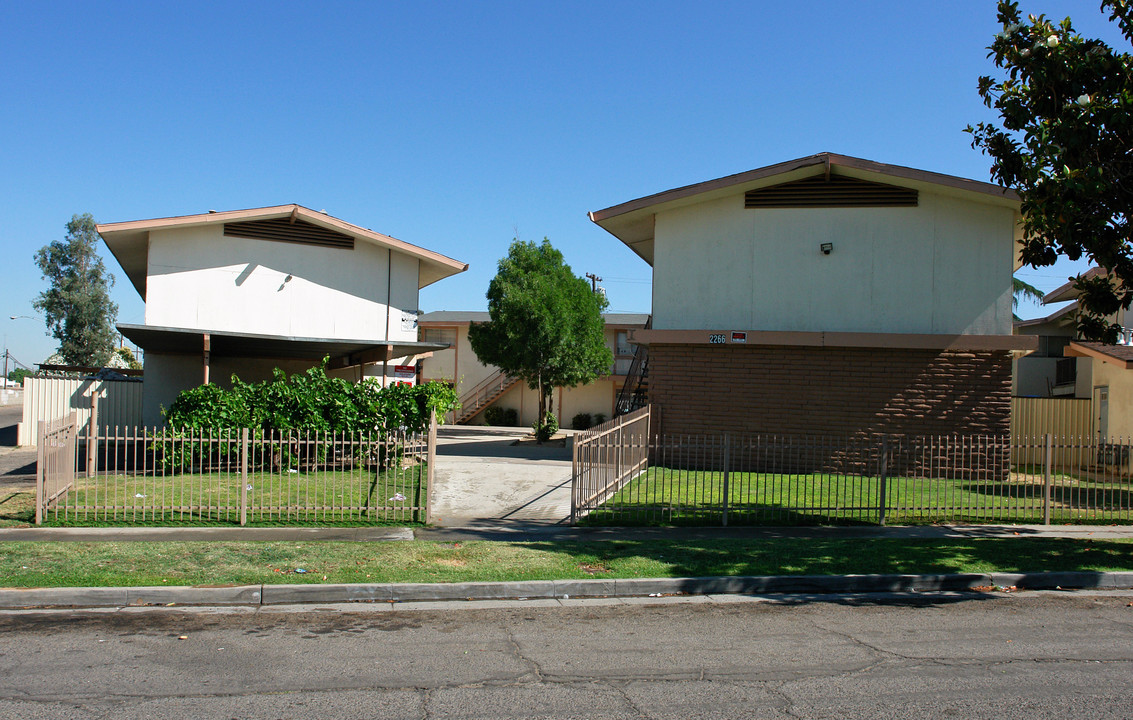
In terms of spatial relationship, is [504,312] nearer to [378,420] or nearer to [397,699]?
[378,420]

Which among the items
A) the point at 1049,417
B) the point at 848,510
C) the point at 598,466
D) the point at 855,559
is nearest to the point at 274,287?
the point at 598,466

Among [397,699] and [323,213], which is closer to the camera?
[397,699]

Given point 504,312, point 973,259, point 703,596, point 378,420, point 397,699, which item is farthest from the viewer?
point 504,312

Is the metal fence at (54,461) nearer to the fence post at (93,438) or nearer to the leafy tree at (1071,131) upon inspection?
the fence post at (93,438)

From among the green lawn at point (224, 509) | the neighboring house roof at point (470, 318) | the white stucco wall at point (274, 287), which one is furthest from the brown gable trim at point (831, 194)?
the neighboring house roof at point (470, 318)

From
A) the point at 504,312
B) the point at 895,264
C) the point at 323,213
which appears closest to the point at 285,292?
the point at 323,213

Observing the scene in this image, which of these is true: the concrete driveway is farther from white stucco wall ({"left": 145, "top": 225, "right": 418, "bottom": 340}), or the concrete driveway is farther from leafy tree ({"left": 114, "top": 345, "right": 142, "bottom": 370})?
leafy tree ({"left": 114, "top": 345, "right": 142, "bottom": 370})

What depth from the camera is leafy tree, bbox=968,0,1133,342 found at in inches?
407

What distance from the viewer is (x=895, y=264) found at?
59.6 ft

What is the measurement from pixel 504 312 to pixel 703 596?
20.0 meters

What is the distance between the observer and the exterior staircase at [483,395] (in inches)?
1626

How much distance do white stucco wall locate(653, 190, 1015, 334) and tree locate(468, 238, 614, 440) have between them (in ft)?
29.0

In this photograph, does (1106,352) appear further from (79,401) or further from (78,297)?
(78,297)

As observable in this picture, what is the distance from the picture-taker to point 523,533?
1130 cm
